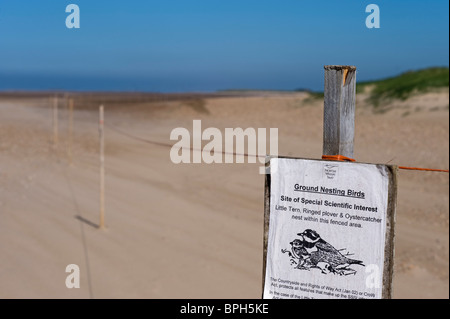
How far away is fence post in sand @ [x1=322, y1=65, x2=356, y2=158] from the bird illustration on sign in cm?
43

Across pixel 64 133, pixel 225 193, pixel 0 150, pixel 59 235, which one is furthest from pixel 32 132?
pixel 59 235

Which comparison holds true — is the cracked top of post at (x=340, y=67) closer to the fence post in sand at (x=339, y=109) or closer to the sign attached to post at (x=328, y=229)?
the fence post in sand at (x=339, y=109)

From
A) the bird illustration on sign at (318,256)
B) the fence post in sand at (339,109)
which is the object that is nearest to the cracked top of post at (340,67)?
the fence post in sand at (339,109)

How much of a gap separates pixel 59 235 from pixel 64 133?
14158 millimetres

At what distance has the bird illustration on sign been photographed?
2555 mm

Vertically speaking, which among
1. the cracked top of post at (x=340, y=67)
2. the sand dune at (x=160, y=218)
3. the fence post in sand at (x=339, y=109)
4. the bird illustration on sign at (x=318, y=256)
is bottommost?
the sand dune at (x=160, y=218)

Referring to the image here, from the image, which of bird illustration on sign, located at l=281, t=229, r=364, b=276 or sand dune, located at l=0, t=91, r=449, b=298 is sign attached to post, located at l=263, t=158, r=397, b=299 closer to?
bird illustration on sign, located at l=281, t=229, r=364, b=276

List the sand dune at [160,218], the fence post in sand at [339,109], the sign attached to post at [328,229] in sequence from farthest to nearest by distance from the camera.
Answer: the sand dune at [160,218], the fence post in sand at [339,109], the sign attached to post at [328,229]

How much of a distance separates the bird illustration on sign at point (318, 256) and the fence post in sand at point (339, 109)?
1.40 ft

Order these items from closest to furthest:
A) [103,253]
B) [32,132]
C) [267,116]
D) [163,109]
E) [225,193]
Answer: [103,253], [225,193], [32,132], [267,116], [163,109]

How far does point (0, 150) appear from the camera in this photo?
59.5 ft

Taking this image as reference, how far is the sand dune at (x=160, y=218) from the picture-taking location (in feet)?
28.6

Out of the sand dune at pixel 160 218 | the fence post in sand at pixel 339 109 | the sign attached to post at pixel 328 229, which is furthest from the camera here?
the sand dune at pixel 160 218

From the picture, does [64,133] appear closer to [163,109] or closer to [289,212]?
[163,109]
